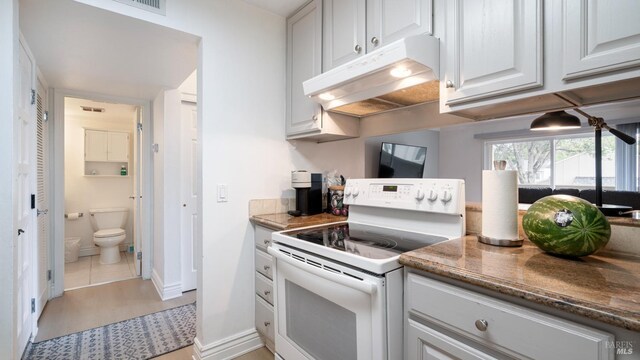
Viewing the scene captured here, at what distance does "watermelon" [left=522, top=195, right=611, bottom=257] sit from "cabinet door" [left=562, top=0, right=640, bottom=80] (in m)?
0.43

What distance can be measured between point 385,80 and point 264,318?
→ 1.62 m

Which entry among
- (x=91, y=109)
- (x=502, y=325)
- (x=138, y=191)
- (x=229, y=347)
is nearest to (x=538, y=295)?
(x=502, y=325)

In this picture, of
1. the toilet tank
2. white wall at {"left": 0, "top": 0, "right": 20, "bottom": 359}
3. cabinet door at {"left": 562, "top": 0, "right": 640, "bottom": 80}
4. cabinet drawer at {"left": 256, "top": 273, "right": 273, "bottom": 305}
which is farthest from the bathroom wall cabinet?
cabinet door at {"left": 562, "top": 0, "right": 640, "bottom": 80}

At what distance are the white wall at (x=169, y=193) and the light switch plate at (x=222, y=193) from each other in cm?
128

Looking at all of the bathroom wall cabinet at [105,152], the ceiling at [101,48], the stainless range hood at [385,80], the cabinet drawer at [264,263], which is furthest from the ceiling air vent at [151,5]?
the bathroom wall cabinet at [105,152]

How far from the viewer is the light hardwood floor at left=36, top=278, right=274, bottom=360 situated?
2.13 metres

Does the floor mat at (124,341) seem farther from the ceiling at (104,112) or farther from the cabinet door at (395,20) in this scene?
the ceiling at (104,112)

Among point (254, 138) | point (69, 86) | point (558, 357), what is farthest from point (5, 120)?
point (558, 357)

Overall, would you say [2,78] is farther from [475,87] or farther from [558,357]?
[558,357]

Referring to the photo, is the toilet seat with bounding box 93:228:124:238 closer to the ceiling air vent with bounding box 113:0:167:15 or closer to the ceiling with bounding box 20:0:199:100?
the ceiling with bounding box 20:0:199:100

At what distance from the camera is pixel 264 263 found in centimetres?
185

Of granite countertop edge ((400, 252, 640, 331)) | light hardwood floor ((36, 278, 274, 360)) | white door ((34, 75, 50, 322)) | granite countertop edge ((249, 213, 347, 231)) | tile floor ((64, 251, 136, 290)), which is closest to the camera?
granite countertop edge ((400, 252, 640, 331))

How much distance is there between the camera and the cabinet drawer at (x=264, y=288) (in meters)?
1.79

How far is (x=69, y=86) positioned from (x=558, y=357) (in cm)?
388
